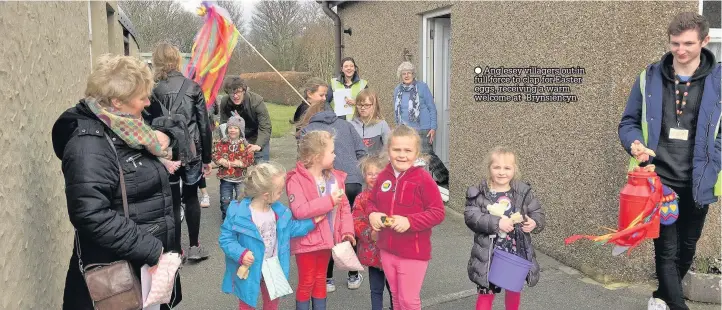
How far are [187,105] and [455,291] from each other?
2.52 meters

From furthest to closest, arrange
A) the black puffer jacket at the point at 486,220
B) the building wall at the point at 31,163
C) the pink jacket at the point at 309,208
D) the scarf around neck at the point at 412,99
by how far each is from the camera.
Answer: the scarf around neck at the point at 412,99
the pink jacket at the point at 309,208
the black puffer jacket at the point at 486,220
the building wall at the point at 31,163

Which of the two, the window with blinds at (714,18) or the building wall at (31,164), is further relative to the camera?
the window with blinds at (714,18)

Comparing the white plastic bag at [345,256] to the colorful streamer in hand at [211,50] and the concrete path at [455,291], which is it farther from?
the colorful streamer in hand at [211,50]

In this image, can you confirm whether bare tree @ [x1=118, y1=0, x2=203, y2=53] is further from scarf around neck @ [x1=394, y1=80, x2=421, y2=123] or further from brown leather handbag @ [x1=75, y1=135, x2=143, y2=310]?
brown leather handbag @ [x1=75, y1=135, x2=143, y2=310]

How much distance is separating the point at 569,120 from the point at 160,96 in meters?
3.23

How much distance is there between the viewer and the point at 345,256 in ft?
11.9

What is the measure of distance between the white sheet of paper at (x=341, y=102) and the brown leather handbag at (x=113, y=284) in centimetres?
408

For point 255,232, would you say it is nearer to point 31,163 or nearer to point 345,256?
point 345,256

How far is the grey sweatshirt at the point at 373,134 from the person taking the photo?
516 cm

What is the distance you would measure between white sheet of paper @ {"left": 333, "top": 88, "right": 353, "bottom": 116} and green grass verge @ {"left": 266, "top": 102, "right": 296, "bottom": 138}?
344 inches

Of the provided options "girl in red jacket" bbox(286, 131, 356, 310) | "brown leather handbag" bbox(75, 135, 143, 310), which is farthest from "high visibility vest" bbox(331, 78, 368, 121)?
"brown leather handbag" bbox(75, 135, 143, 310)

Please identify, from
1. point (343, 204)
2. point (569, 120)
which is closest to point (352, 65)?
point (569, 120)

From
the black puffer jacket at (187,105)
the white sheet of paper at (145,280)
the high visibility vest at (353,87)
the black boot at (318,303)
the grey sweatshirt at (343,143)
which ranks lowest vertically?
the black boot at (318,303)

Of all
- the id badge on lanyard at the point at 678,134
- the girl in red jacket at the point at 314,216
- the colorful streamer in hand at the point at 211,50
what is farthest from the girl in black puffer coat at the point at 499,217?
the colorful streamer in hand at the point at 211,50
